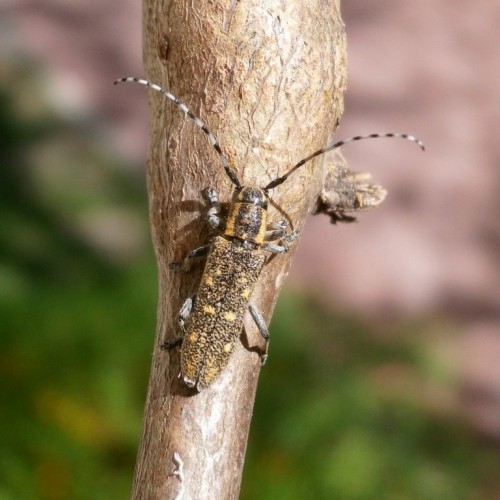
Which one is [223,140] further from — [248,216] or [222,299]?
[222,299]

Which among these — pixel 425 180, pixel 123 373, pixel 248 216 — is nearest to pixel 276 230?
pixel 248 216

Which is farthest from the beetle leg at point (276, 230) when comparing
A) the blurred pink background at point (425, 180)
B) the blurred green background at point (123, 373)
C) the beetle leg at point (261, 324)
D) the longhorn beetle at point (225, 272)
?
the blurred pink background at point (425, 180)

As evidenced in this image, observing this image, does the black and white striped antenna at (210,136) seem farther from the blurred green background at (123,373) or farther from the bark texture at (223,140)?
the blurred green background at (123,373)

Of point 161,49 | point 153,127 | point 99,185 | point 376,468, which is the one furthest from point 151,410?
point 99,185

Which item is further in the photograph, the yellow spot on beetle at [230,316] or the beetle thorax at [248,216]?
the yellow spot on beetle at [230,316]

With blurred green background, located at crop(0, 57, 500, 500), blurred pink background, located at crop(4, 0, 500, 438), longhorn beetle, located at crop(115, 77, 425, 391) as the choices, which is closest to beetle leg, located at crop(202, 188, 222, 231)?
longhorn beetle, located at crop(115, 77, 425, 391)

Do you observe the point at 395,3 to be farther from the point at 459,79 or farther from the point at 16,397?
the point at 16,397
